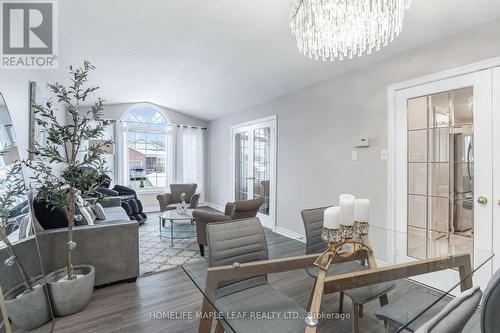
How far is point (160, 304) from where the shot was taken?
229cm

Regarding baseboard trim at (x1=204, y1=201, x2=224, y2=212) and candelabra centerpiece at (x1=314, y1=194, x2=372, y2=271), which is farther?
baseboard trim at (x1=204, y1=201, x2=224, y2=212)

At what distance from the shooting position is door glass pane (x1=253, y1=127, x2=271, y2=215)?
5.01m

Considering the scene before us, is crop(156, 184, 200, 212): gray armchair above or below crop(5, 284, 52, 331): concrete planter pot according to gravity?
above

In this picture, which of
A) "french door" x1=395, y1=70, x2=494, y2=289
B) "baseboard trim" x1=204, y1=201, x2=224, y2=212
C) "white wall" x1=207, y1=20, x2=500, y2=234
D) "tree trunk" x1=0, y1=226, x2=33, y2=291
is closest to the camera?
"tree trunk" x1=0, y1=226, x2=33, y2=291

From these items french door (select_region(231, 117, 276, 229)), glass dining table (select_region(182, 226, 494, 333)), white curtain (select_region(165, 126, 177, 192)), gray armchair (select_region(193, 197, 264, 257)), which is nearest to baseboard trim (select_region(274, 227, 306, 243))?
french door (select_region(231, 117, 276, 229))

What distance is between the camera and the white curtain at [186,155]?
6.82 m

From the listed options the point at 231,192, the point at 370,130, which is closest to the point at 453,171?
the point at 370,130

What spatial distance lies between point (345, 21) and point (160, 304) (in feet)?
8.91

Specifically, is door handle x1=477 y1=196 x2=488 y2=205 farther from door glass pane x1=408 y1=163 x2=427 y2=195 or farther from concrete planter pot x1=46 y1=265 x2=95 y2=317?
concrete planter pot x1=46 y1=265 x2=95 y2=317

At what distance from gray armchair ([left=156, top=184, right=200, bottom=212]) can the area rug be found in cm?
54

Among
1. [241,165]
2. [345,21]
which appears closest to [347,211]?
[345,21]

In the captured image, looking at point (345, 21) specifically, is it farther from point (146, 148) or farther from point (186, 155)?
point (146, 148)

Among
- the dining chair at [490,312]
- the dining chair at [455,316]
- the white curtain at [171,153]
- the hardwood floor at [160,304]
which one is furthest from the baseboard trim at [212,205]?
the dining chair at [455,316]

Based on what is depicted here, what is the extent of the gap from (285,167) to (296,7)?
3021 millimetres
